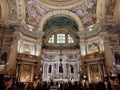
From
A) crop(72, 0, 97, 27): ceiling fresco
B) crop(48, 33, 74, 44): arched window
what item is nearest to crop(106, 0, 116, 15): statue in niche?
crop(72, 0, 97, 27): ceiling fresco

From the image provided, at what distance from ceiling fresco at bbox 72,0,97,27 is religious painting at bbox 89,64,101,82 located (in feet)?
21.7

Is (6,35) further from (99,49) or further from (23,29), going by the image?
(99,49)

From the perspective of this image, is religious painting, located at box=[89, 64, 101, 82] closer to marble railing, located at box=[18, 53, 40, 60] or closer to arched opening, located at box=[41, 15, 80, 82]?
arched opening, located at box=[41, 15, 80, 82]

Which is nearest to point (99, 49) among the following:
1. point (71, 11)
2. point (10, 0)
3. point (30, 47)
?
point (71, 11)

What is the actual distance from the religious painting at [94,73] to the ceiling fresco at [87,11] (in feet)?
21.7

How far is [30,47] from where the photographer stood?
57.8ft

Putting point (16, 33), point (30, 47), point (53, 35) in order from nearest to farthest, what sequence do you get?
point (16, 33) < point (30, 47) < point (53, 35)

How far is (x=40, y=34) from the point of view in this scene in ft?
61.0

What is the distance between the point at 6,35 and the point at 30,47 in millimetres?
3630

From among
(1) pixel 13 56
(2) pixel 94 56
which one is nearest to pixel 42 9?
(1) pixel 13 56

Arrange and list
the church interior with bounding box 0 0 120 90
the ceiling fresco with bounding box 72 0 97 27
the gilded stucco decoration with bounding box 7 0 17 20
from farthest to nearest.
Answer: the ceiling fresco with bounding box 72 0 97 27 → the gilded stucco decoration with bounding box 7 0 17 20 → the church interior with bounding box 0 0 120 90

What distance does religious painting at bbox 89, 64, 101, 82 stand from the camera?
48.9 feet

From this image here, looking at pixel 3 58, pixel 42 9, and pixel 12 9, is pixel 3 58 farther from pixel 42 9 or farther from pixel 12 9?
pixel 42 9

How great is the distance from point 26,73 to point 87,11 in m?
12.3
